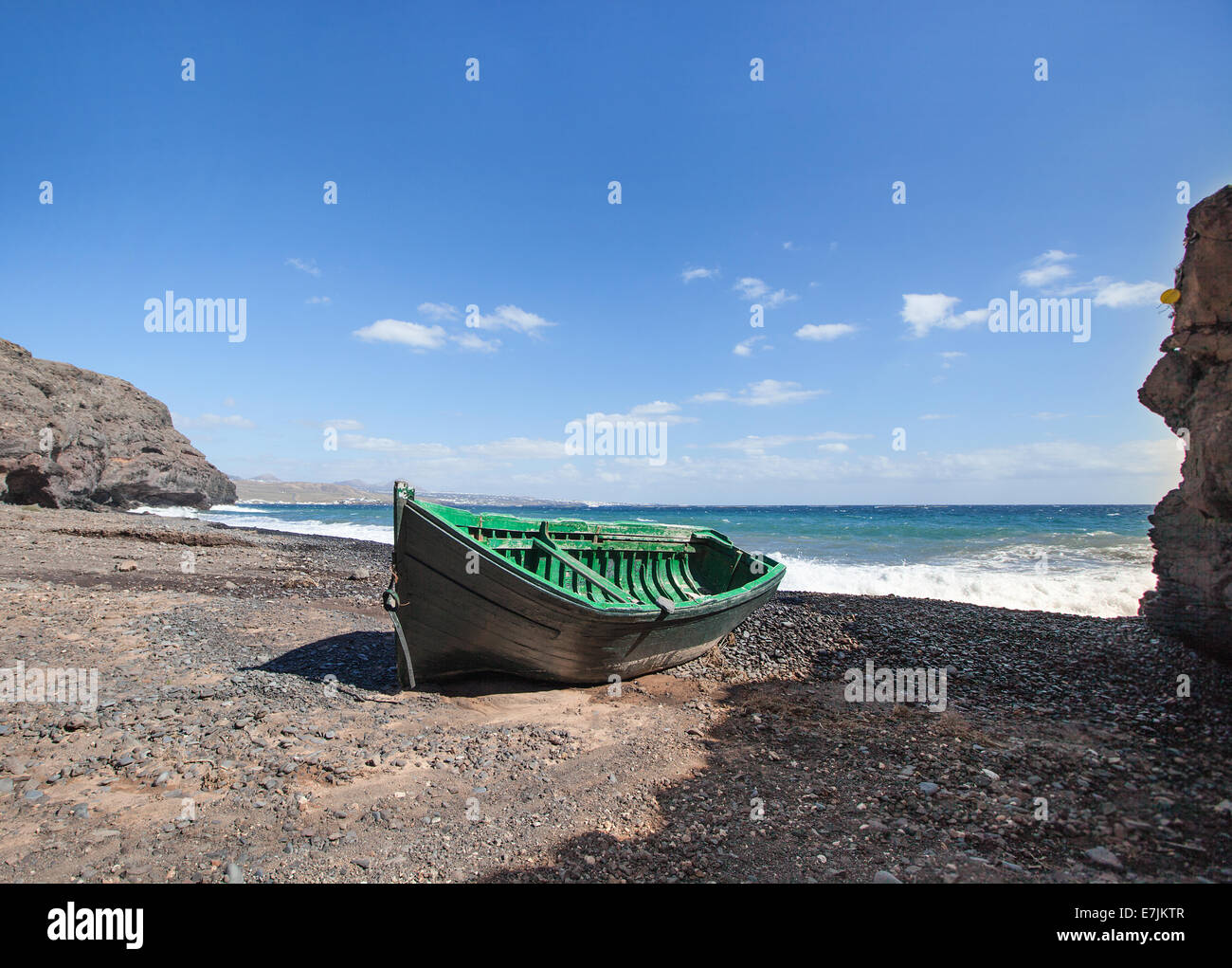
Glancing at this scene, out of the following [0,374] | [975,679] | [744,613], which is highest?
[0,374]

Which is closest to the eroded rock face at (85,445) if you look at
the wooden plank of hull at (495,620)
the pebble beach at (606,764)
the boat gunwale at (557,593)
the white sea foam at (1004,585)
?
the pebble beach at (606,764)

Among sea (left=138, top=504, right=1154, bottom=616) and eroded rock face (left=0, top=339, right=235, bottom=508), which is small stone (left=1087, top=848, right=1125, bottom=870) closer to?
sea (left=138, top=504, right=1154, bottom=616)

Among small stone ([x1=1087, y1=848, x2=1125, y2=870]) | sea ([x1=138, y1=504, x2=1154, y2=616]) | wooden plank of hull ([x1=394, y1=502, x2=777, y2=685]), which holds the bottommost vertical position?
sea ([x1=138, y1=504, x2=1154, y2=616])

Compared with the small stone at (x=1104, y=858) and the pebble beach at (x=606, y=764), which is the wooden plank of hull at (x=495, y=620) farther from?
the small stone at (x=1104, y=858)

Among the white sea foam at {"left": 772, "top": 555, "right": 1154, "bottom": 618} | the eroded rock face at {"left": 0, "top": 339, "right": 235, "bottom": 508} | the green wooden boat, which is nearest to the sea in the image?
the white sea foam at {"left": 772, "top": 555, "right": 1154, "bottom": 618}

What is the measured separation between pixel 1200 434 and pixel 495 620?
29.1ft

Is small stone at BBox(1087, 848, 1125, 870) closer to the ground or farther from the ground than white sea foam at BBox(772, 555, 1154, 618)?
farther from the ground

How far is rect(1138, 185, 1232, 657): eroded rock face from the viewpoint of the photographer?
6652 mm

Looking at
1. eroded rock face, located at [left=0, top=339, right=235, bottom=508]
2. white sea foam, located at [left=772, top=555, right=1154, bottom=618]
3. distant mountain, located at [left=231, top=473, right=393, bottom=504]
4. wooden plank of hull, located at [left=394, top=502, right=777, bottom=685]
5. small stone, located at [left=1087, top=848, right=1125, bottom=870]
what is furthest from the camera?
distant mountain, located at [left=231, top=473, right=393, bottom=504]

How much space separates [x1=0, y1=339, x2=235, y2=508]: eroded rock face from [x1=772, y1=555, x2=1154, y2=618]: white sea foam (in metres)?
36.0

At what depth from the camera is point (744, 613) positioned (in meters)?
9.66

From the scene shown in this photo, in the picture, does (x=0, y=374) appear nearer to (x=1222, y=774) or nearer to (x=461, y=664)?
(x=461, y=664)
